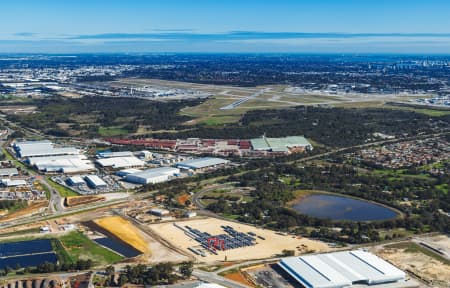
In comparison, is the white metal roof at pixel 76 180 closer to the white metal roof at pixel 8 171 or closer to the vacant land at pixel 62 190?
the vacant land at pixel 62 190

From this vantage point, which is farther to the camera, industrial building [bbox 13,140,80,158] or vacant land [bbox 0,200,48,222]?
industrial building [bbox 13,140,80,158]

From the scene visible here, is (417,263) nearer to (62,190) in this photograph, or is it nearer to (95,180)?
(95,180)

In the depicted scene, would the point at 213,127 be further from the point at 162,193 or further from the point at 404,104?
the point at 404,104

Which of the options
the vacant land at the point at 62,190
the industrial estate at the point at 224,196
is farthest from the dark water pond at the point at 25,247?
the vacant land at the point at 62,190

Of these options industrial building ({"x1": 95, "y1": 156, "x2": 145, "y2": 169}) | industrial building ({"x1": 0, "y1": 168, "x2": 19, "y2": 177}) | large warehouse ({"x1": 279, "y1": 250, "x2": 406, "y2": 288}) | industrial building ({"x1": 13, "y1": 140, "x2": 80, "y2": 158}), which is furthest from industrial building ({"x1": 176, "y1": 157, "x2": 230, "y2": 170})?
large warehouse ({"x1": 279, "y1": 250, "x2": 406, "y2": 288})

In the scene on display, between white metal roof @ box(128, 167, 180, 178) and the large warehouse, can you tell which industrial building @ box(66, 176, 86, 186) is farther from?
the large warehouse

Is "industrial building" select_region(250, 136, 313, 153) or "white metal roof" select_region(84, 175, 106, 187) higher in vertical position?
"industrial building" select_region(250, 136, 313, 153)

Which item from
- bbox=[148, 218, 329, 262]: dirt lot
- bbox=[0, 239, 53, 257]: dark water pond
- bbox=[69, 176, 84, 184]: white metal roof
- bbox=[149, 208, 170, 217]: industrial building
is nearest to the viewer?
bbox=[148, 218, 329, 262]: dirt lot
